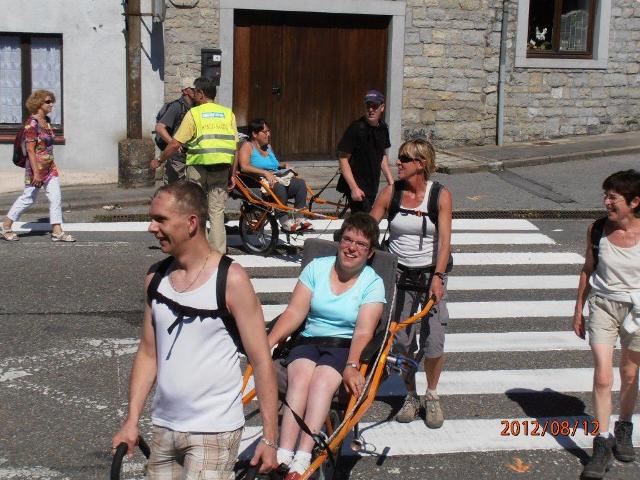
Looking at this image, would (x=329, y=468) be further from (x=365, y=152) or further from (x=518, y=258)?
(x=518, y=258)

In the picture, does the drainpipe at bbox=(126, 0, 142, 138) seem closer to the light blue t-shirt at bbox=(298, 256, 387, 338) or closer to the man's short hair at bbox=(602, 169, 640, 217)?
the light blue t-shirt at bbox=(298, 256, 387, 338)

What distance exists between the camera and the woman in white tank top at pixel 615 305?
20.8 feet

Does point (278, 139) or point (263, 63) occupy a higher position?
point (263, 63)

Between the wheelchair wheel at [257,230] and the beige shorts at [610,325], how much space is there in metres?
5.82

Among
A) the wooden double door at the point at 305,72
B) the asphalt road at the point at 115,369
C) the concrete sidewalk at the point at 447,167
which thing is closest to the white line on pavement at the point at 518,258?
the asphalt road at the point at 115,369

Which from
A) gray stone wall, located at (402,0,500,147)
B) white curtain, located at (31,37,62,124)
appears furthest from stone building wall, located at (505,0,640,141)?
white curtain, located at (31,37,62,124)

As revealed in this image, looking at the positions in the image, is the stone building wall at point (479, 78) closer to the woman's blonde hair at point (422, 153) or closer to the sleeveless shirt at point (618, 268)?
the woman's blonde hair at point (422, 153)

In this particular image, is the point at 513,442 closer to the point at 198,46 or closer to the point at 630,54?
the point at 198,46

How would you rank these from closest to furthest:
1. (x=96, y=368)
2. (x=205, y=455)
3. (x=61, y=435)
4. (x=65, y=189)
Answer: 1. (x=205, y=455)
2. (x=61, y=435)
3. (x=96, y=368)
4. (x=65, y=189)

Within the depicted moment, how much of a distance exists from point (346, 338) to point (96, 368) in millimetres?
2644

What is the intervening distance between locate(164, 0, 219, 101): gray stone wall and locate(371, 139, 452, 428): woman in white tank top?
10029 millimetres

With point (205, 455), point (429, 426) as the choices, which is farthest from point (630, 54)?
point (205, 455)

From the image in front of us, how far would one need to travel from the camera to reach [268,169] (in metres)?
12.1

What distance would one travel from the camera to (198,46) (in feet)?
55.0
